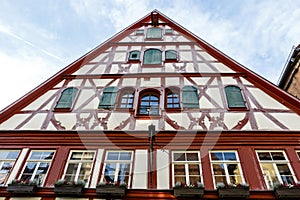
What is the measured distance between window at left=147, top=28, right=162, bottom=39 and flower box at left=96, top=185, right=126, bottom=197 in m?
7.37

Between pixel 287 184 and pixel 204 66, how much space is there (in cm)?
509

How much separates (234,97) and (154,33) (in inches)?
201

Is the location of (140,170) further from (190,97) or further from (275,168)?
(275,168)

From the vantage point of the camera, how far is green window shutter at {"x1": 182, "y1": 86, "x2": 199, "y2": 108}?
341 inches

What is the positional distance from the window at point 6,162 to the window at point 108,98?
2.70 meters

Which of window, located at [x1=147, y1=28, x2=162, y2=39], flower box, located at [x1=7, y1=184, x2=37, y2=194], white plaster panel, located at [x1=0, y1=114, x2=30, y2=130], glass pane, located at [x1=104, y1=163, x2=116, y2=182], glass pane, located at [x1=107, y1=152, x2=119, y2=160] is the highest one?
window, located at [x1=147, y1=28, x2=162, y2=39]

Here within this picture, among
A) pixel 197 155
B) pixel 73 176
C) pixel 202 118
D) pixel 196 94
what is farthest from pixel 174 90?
pixel 73 176

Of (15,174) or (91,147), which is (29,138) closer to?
(15,174)

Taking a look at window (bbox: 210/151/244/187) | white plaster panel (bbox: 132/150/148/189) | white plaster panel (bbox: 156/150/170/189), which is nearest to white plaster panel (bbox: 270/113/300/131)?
window (bbox: 210/151/244/187)

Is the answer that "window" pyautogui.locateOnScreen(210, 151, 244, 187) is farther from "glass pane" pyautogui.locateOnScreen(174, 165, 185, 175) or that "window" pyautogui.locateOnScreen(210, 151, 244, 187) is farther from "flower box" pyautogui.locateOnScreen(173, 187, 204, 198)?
"glass pane" pyautogui.locateOnScreen(174, 165, 185, 175)

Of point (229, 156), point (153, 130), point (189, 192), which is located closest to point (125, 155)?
point (153, 130)

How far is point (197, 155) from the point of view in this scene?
295 inches

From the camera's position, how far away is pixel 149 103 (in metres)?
9.10

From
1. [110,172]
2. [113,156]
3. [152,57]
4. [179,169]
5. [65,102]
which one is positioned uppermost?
[152,57]
